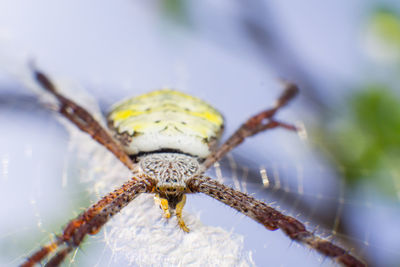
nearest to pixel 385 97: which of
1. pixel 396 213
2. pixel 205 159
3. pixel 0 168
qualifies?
pixel 396 213

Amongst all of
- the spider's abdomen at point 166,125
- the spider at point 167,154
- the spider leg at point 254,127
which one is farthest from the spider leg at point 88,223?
the spider leg at point 254,127

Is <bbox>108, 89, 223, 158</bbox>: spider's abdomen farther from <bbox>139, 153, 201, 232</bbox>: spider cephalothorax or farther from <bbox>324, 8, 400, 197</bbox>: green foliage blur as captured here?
<bbox>324, 8, 400, 197</bbox>: green foliage blur

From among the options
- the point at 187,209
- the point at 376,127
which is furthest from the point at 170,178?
the point at 376,127

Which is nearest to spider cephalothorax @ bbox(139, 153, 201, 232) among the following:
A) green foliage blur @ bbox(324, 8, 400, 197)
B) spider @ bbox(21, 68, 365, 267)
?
spider @ bbox(21, 68, 365, 267)

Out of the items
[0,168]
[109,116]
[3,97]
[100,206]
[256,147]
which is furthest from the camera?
[3,97]

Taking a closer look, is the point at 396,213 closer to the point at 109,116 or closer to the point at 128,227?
the point at 128,227
